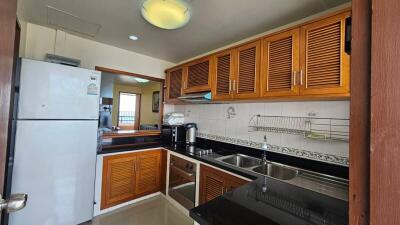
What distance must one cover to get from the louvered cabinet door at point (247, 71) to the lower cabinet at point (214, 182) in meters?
0.82

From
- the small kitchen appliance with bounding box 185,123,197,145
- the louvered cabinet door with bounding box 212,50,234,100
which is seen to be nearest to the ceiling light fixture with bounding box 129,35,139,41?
the louvered cabinet door with bounding box 212,50,234,100

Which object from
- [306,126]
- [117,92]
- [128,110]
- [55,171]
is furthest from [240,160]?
[117,92]

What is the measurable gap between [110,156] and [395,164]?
8.22 ft

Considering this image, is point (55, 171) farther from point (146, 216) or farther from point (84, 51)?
point (84, 51)

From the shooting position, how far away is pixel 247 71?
1.91 metres

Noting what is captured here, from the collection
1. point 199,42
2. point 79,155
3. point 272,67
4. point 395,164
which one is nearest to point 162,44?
point 199,42

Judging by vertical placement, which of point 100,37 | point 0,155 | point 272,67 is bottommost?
point 0,155

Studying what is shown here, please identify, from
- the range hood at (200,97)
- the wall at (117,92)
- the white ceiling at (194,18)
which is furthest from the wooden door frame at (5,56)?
the wall at (117,92)

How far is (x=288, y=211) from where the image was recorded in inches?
35.3

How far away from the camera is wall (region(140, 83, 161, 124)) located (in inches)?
175

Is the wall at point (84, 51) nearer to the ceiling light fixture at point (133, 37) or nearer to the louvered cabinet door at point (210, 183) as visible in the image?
the ceiling light fixture at point (133, 37)

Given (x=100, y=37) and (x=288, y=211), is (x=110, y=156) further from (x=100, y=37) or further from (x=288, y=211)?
(x=288, y=211)

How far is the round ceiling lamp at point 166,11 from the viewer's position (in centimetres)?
136

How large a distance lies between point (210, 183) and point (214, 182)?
7 cm
